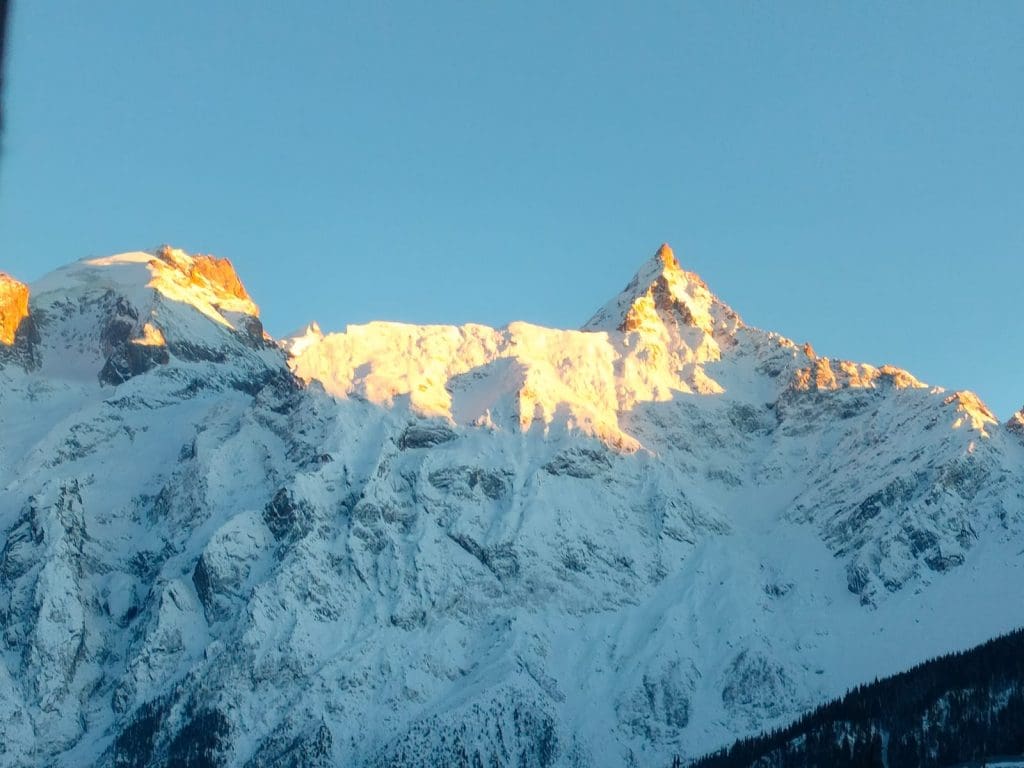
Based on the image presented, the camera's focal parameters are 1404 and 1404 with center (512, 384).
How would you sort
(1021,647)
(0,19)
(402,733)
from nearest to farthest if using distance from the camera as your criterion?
1. (0,19)
2. (1021,647)
3. (402,733)

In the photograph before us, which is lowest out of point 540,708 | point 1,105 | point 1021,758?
point 1,105

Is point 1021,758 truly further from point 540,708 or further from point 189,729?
point 189,729

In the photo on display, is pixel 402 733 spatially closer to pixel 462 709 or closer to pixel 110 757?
pixel 462 709

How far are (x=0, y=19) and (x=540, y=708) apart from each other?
632 feet

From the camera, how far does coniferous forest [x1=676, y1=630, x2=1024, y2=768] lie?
152750 mm

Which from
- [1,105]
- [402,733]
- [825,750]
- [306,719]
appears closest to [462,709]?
[402,733]

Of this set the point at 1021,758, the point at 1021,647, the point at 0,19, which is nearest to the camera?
the point at 0,19

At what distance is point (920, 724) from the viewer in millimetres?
158125

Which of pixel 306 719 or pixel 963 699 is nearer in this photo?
pixel 963 699

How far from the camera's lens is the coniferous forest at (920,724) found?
501 feet

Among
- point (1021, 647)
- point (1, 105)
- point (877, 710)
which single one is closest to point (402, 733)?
point (877, 710)

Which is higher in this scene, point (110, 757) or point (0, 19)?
point (110, 757)

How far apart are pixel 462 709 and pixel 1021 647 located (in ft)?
241

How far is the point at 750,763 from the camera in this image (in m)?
165
